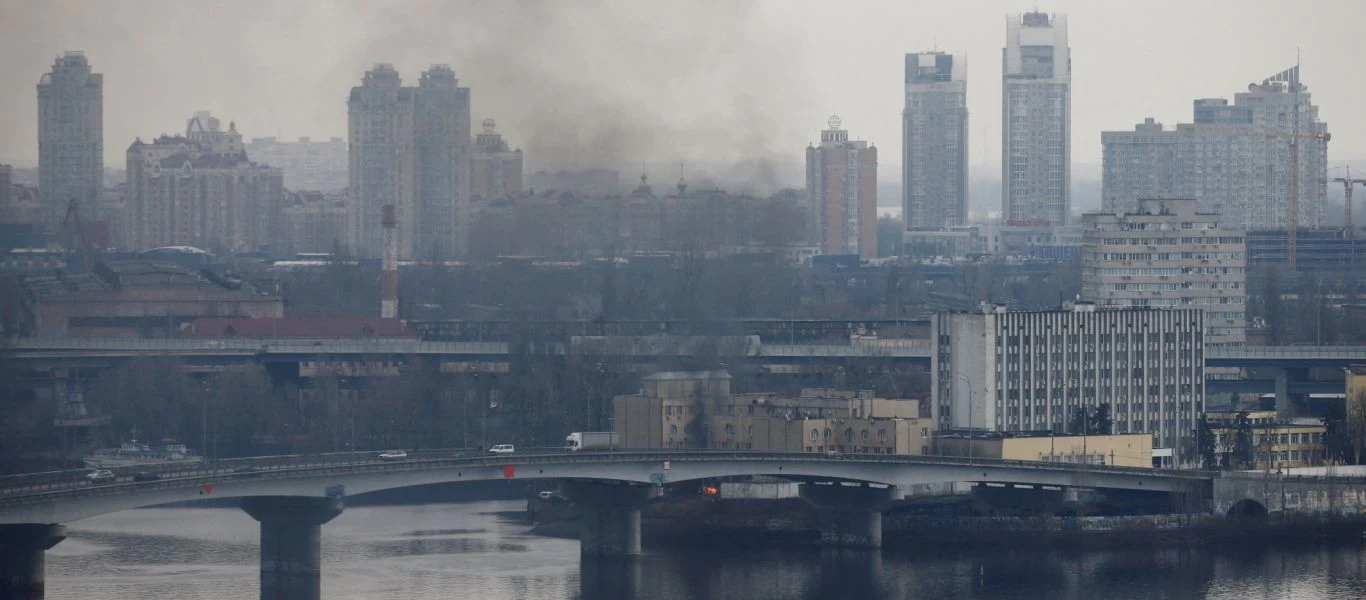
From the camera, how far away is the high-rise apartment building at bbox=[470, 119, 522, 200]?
45.6m

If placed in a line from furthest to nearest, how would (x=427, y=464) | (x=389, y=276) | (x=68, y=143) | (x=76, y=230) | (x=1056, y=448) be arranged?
(x=68, y=143)
(x=76, y=230)
(x=389, y=276)
(x=1056, y=448)
(x=427, y=464)

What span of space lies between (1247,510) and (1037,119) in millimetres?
54444

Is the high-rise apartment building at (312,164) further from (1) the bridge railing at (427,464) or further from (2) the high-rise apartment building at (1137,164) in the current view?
(1) the bridge railing at (427,464)

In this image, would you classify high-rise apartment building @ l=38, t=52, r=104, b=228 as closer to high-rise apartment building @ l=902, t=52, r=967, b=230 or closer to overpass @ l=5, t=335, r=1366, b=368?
overpass @ l=5, t=335, r=1366, b=368

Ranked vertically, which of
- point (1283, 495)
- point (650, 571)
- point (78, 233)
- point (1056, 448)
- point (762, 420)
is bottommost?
point (650, 571)

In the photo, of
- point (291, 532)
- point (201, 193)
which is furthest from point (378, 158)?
point (291, 532)

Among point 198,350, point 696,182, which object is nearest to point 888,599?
point 198,350

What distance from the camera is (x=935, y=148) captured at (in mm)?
81188

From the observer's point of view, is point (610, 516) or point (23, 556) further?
point (610, 516)

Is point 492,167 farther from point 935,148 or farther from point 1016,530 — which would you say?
point 935,148

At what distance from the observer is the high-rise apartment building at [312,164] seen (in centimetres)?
7256

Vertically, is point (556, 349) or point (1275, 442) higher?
point (556, 349)

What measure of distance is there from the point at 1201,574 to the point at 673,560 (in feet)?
13.0

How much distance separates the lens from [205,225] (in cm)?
6138
